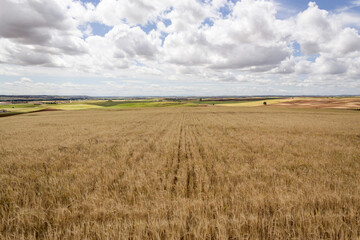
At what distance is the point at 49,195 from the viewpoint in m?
5.48

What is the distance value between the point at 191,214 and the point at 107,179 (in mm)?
3940

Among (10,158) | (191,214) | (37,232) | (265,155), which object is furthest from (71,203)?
(265,155)

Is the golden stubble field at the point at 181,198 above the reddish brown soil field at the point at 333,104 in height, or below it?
below

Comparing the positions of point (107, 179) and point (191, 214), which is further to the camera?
point (107, 179)

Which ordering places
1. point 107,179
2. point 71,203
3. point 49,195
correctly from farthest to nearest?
point 107,179 → point 49,195 → point 71,203

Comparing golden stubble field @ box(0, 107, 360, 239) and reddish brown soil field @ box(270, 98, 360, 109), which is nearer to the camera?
golden stubble field @ box(0, 107, 360, 239)

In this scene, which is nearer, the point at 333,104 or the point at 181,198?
Answer: the point at 181,198

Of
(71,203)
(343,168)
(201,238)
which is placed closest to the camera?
(201,238)

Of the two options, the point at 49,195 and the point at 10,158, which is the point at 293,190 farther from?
the point at 10,158

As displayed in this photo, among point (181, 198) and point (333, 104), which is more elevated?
point (333, 104)

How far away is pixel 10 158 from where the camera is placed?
977cm

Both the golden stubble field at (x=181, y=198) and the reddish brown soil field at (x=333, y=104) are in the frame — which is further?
the reddish brown soil field at (x=333, y=104)

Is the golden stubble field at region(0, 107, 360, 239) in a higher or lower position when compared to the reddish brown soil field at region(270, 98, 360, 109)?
lower

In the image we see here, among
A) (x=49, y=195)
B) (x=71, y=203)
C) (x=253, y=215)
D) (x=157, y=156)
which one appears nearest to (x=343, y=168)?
(x=253, y=215)
